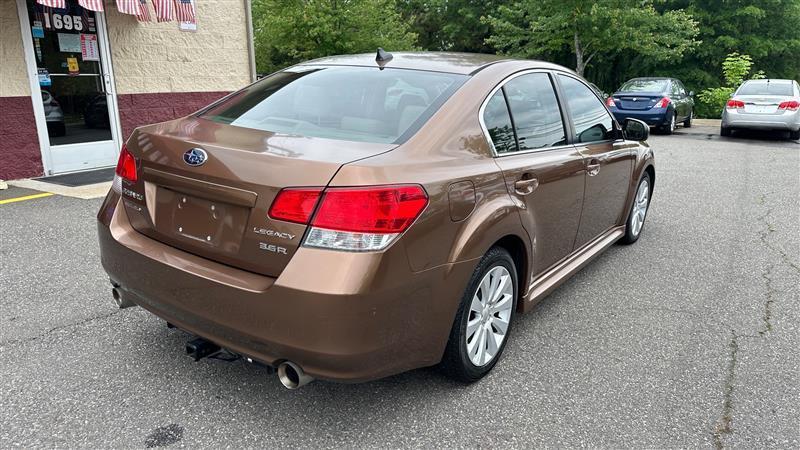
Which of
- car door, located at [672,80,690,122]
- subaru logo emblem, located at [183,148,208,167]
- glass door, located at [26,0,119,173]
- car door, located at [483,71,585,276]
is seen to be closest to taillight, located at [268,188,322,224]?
subaru logo emblem, located at [183,148,208,167]

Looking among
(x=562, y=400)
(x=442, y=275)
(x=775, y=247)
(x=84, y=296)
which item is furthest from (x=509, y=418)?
(x=775, y=247)

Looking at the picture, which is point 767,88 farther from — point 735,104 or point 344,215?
Answer: point 344,215

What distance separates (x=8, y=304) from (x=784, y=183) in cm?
1000

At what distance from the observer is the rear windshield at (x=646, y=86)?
52.9ft

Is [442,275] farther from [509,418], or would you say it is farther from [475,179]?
[509,418]

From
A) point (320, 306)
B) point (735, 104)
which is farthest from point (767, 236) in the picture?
point (735, 104)

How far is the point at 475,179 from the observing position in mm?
2715

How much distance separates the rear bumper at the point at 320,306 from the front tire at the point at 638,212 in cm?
314

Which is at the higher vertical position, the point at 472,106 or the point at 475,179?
the point at 472,106

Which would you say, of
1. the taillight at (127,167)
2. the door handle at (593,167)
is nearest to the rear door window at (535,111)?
the door handle at (593,167)

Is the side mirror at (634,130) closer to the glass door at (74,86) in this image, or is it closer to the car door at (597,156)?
the car door at (597,156)

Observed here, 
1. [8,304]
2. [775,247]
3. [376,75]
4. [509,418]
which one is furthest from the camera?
[775,247]

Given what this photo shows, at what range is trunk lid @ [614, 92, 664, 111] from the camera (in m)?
15.6

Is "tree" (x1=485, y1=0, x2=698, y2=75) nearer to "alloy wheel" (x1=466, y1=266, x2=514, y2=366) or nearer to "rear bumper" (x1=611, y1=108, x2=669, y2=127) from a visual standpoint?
"rear bumper" (x1=611, y1=108, x2=669, y2=127)
